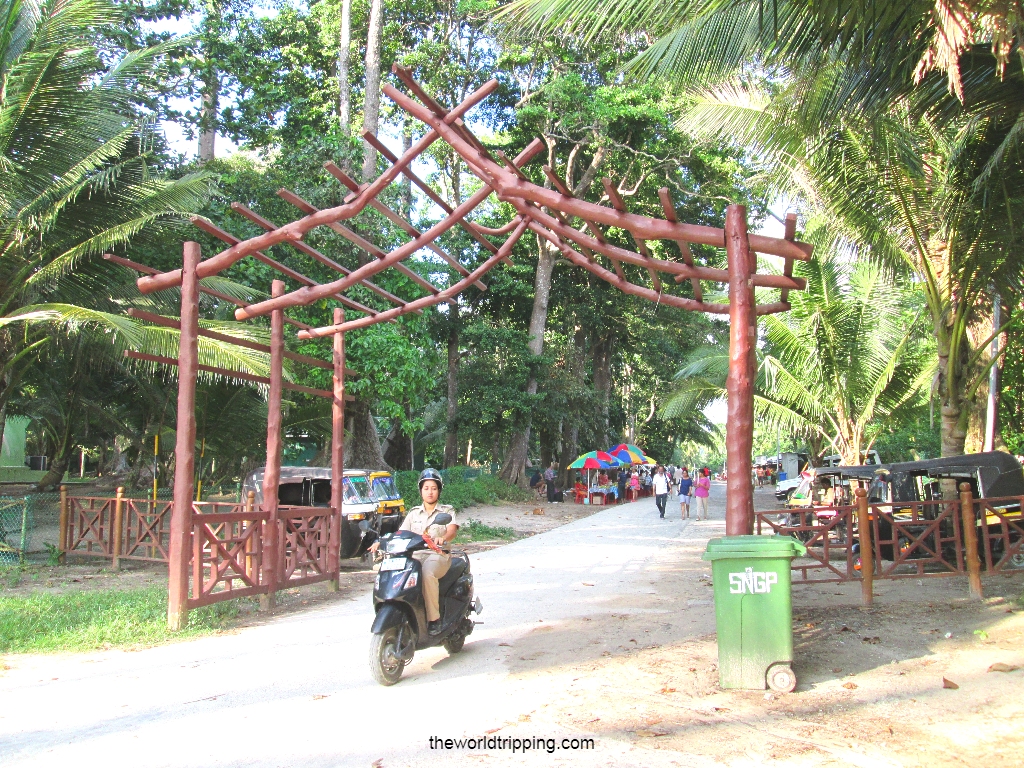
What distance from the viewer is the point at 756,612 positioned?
19.5ft

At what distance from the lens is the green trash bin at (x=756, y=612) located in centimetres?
588

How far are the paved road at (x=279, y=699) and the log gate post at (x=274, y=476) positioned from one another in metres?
0.60

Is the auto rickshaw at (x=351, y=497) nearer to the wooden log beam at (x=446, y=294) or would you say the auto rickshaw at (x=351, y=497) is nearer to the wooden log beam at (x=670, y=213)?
the wooden log beam at (x=446, y=294)

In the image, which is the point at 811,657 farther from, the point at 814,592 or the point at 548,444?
the point at 548,444

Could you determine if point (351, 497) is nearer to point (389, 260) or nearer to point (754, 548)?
point (389, 260)

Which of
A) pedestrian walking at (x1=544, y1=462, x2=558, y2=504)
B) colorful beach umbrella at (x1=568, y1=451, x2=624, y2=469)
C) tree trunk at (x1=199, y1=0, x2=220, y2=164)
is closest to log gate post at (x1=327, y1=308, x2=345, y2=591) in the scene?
tree trunk at (x1=199, y1=0, x2=220, y2=164)

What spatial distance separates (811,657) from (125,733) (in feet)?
17.2

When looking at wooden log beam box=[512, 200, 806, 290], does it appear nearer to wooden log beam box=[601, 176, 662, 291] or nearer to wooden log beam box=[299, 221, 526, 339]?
wooden log beam box=[601, 176, 662, 291]

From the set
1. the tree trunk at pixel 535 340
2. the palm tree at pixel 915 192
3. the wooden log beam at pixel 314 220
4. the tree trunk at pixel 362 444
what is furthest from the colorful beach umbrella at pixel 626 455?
the wooden log beam at pixel 314 220

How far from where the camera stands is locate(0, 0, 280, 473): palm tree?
1241 centimetres

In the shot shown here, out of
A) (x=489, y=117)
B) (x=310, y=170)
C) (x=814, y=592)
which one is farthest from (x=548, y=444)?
(x=814, y=592)

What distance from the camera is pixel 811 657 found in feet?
22.4

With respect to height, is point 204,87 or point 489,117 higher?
point 489,117

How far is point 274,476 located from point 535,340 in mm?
23901
